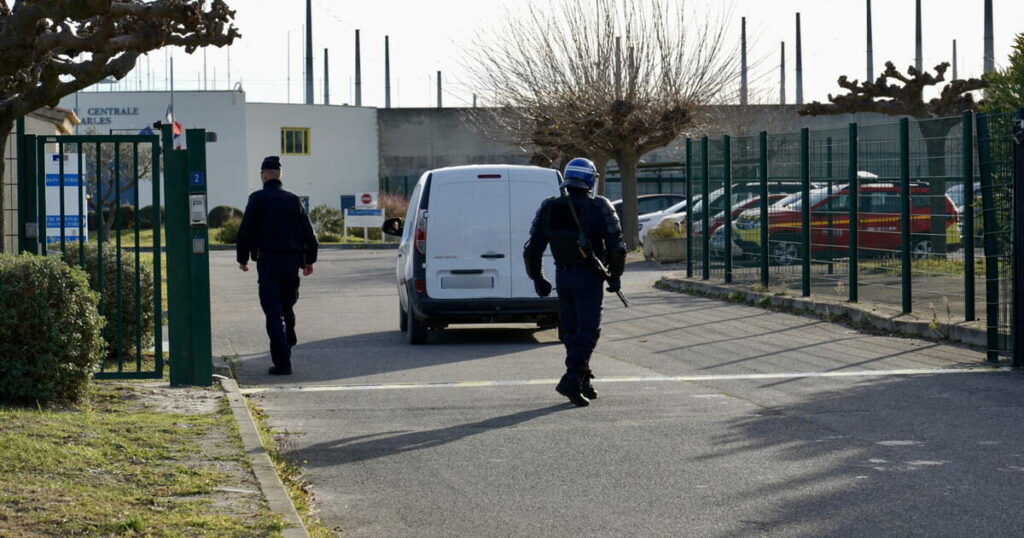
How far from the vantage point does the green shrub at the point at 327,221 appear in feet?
156

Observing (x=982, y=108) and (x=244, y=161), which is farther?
(x=244, y=161)

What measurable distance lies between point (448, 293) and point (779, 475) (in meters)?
7.09

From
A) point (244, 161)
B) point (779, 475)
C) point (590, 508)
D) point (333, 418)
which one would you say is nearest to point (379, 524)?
point (590, 508)

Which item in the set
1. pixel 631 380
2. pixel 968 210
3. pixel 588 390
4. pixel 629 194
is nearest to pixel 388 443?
pixel 588 390

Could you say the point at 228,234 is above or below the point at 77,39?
below

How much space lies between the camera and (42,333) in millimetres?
8891

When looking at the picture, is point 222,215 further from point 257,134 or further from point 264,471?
point 264,471

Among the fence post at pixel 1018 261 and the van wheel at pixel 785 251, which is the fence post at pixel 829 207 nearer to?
the van wheel at pixel 785 251

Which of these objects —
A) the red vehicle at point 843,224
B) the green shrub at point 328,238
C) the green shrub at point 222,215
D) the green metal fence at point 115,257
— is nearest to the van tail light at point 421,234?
the green metal fence at point 115,257

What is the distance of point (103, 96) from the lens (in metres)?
57.8

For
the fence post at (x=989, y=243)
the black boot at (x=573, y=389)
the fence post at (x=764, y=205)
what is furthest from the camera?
the fence post at (x=764, y=205)

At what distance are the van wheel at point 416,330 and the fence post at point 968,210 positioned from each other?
5369 millimetres

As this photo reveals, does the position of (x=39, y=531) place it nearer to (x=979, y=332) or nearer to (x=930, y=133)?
(x=979, y=332)

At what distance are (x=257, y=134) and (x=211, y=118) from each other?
1.98 metres
